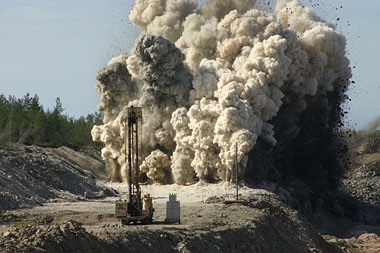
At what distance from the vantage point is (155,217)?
5241 centimetres

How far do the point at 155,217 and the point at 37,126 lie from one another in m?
39.9

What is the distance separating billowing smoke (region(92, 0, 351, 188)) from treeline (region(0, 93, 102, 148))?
8.01 meters

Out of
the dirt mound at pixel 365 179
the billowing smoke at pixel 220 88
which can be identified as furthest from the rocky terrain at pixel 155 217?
the billowing smoke at pixel 220 88

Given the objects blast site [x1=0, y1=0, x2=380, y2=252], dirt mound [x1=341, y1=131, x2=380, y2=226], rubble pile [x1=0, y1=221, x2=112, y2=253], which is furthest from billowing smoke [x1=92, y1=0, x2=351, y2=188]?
rubble pile [x1=0, y1=221, x2=112, y2=253]

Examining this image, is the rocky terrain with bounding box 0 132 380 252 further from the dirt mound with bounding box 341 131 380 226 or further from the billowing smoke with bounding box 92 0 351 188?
the billowing smoke with bounding box 92 0 351 188

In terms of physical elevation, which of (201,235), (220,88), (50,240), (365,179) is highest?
(220,88)

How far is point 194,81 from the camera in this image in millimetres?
78250

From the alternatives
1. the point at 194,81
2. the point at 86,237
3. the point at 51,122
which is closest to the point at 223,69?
the point at 194,81

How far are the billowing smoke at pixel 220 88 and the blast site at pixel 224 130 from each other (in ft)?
0.31

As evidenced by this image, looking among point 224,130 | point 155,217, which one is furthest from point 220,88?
point 155,217

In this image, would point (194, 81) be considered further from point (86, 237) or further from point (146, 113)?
A: point (86, 237)

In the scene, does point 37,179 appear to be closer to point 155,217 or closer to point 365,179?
point 155,217

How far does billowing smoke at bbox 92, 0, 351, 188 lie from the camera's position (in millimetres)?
74750

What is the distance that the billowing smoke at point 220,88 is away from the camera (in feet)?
245
